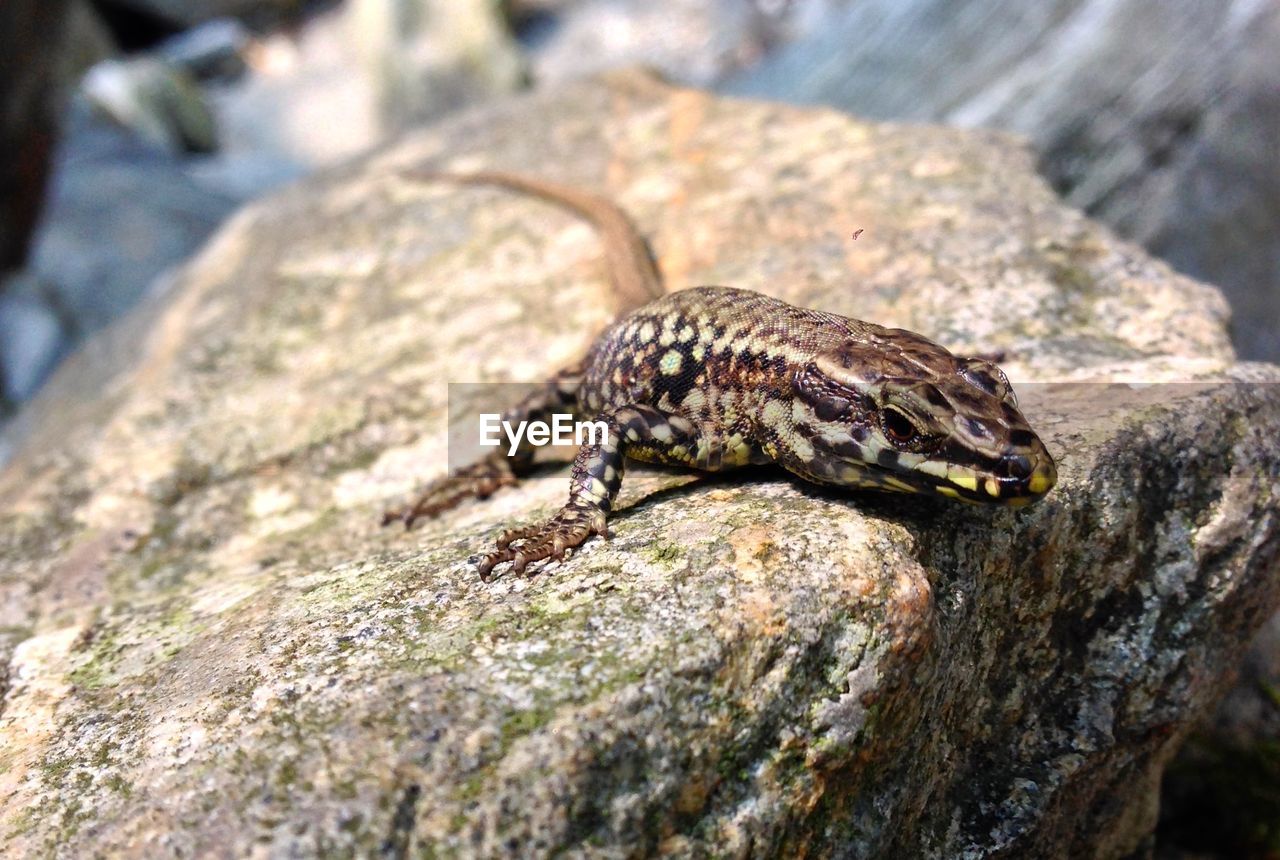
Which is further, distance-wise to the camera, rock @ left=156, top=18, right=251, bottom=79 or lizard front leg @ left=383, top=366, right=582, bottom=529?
rock @ left=156, top=18, right=251, bottom=79

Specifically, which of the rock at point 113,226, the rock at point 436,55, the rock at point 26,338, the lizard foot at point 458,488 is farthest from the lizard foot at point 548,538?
the rock at point 436,55

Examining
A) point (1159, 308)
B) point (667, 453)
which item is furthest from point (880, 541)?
point (1159, 308)

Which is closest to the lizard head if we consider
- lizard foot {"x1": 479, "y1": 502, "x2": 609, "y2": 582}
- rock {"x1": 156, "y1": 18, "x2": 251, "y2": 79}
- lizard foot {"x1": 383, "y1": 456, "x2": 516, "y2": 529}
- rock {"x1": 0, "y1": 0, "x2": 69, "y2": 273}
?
lizard foot {"x1": 479, "y1": 502, "x2": 609, "y2": 582}

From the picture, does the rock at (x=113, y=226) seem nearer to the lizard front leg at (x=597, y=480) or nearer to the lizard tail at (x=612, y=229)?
the lizard tail at (x=612, y=229)

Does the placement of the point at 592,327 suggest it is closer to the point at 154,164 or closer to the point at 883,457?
the point at 883,457

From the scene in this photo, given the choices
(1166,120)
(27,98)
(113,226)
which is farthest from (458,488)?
(113,226)

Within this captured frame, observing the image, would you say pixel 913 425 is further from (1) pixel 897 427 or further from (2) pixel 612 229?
(2) pixel 612 229

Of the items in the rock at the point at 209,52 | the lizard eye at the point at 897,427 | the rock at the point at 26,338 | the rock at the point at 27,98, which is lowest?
the rock at the point at 26,338

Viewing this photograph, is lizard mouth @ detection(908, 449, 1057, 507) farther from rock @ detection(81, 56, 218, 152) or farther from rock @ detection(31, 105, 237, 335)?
rock @ detection(81, 56, 218, 152)
